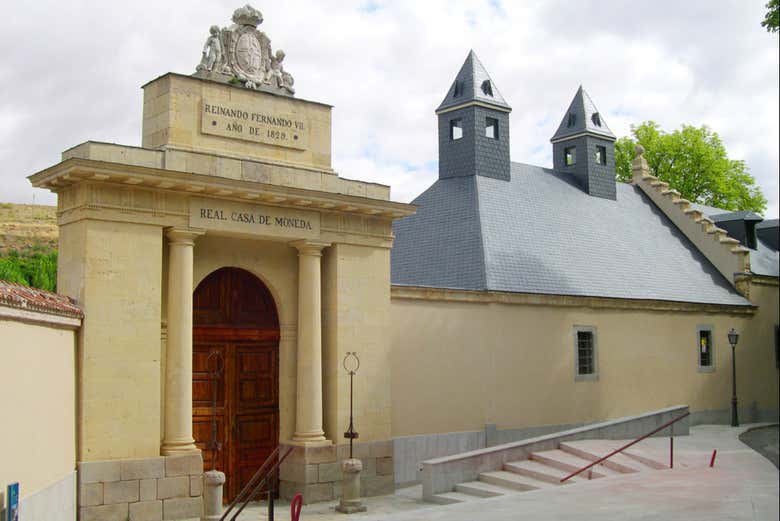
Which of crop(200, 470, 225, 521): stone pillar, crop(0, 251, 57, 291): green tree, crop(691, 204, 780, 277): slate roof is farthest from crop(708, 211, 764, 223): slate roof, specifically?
crop(0, 251, 57, 291): green tree

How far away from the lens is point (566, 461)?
20.0m

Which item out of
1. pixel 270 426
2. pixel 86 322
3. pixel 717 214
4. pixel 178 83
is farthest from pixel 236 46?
pixel 717 214

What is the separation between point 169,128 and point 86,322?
407 cm

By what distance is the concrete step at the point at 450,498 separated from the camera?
18.1 m

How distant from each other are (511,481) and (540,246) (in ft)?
34.7

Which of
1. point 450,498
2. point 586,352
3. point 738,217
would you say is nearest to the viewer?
point 450,498

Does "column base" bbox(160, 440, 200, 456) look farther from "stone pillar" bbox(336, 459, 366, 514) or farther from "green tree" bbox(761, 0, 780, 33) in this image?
"green tree" bbox(761, 0, 780, 33)

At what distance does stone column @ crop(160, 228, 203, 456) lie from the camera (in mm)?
16922

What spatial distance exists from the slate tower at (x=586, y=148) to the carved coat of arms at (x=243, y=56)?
58.0ft

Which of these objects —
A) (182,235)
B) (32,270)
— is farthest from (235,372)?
(32,270)

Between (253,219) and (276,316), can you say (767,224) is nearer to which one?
(276,316)

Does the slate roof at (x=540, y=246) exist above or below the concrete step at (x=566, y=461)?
above

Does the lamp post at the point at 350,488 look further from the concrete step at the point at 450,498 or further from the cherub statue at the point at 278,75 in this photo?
the cherub statue at the point at 278,75

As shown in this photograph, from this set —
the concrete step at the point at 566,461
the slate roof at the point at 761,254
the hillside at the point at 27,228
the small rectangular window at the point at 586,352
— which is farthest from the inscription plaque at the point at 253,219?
the hillside at the point at 27,228
